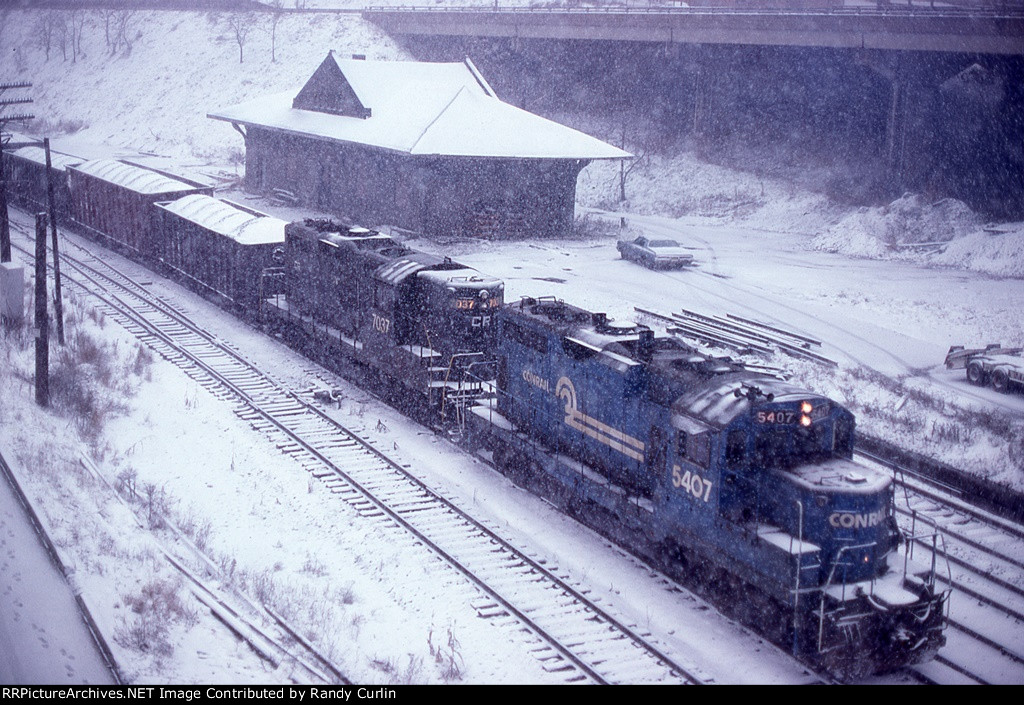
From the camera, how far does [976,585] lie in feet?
42.0

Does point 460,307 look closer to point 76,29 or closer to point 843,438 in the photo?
point 843,438

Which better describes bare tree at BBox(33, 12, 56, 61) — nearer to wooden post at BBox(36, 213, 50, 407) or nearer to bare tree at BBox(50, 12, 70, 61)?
bare tree at BBox(50, 12, 70, 61)

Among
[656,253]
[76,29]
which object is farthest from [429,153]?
[76,29]

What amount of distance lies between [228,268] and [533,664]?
18412 mm

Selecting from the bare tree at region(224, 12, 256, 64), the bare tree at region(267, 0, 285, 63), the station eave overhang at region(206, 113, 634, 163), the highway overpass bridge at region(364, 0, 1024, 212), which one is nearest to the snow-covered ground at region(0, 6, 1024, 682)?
the station eave overhang at region(206, 113, 634, 163)

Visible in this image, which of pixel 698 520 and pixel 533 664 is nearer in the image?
pixel 533 664

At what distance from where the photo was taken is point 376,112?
41.6 meters

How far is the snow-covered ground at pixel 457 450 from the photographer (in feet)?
36.1

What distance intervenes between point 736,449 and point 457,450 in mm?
7674

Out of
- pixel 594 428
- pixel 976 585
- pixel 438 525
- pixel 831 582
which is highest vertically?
pixel 594 428

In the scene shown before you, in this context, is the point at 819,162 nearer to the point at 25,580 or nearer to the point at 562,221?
the point at 562,221

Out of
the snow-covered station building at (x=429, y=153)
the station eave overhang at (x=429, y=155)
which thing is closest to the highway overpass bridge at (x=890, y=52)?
the snow-covered station building at (x=429, y=153)

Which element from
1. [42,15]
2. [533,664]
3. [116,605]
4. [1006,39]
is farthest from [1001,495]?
[42,15]

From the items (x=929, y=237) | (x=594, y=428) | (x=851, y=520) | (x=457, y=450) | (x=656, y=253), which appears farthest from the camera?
(x=929, y=237)
